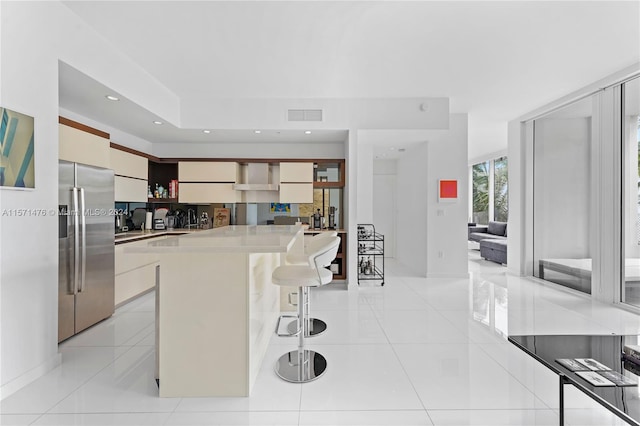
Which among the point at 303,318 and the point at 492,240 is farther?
the point at 492,240

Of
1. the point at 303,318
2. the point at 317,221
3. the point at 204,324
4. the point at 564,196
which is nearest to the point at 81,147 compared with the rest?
the point at 204,324

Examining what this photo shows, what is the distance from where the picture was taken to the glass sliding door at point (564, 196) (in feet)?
14.5

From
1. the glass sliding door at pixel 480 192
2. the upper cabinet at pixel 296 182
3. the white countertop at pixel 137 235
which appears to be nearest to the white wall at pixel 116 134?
the white countertop at pixel 137 235

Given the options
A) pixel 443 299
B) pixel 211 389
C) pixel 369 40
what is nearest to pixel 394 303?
pixel 443 299

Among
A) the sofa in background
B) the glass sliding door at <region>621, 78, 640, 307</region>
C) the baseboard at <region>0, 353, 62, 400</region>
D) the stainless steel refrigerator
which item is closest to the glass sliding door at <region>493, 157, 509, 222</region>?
the sofa in background

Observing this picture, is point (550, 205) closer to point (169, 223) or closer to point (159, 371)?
point (159, 371)

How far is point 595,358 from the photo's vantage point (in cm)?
151

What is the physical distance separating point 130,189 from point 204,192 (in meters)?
1.14

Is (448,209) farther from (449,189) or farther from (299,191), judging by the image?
(299,191)

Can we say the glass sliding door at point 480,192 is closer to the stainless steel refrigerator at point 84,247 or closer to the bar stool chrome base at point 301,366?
the bar stool chrome base at point 301,366

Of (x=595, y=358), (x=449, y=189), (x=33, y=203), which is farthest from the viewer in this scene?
(x=449, y=189)

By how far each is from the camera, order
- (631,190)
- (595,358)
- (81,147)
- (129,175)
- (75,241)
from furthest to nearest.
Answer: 1. (129,175)
2. (631,190)
3. (81,147)
4. (75,241)
5. (595,358)

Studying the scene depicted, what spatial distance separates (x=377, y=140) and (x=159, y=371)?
439 centimetres

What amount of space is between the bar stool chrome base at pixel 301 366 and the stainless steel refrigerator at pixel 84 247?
6.64 ft
